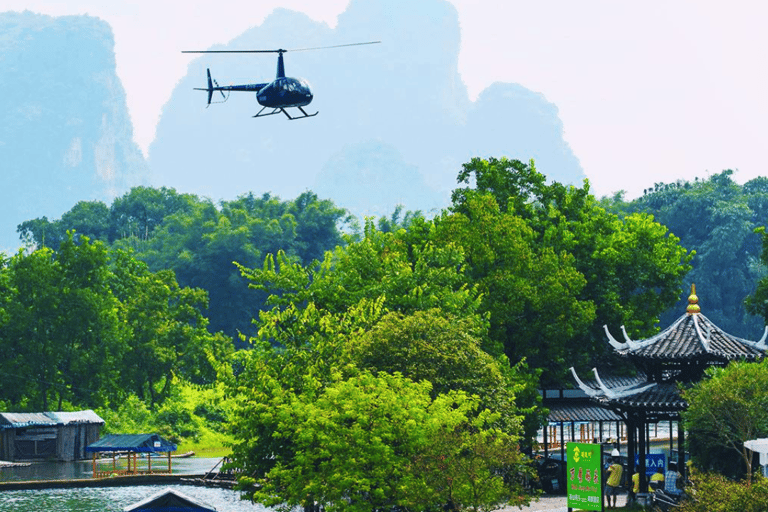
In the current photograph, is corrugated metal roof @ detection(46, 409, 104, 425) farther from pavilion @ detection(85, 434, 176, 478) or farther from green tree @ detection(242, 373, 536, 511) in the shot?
green tree @ detection(242, 373, 536, 511)

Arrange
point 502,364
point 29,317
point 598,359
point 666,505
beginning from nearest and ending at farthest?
point 666,505, point 502,364, point 598,359, point 29,317

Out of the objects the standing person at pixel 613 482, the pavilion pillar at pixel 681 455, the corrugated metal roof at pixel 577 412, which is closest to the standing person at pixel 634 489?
the standing person at pixel 613 482

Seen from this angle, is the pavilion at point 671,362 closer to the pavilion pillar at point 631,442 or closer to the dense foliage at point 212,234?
the pavilion pillar at point 631,442

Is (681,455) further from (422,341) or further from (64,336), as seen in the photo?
(64,336)

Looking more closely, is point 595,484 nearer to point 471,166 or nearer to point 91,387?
point 471,166

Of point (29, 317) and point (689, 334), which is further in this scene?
point (29, 317)

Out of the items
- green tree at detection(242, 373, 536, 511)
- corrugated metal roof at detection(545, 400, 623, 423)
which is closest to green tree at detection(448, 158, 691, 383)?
corrugated metal roof at detection(545, 400, 623, 423)

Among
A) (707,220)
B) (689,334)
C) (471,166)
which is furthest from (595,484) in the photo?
(707,220)
